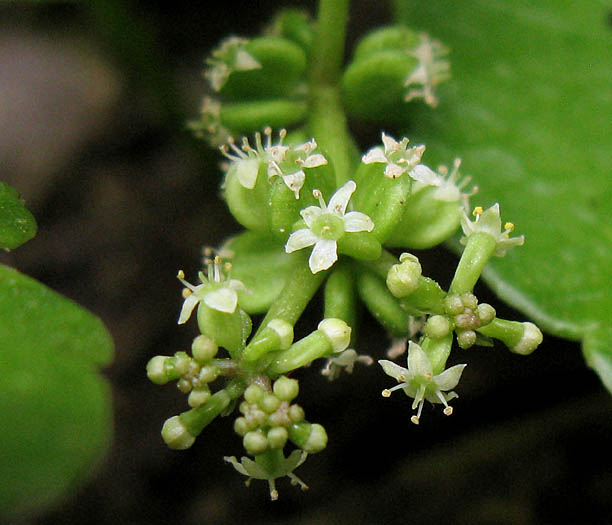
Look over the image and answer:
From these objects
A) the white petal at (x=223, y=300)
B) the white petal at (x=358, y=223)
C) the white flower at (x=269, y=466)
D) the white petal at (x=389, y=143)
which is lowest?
the white flower at (x=269, y=466)

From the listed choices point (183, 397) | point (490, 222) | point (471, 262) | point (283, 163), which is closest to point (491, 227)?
point (490, 222)

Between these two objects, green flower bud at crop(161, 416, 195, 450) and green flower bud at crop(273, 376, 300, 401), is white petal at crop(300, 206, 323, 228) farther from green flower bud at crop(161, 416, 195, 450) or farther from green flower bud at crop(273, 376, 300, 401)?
green flower bud at crop(161, 416, 195, 450)

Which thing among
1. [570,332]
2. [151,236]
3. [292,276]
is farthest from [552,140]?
[151,236]

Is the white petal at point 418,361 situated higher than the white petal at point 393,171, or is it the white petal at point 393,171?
the white petal at point 393,171

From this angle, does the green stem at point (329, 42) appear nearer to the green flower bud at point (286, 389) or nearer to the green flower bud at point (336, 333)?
the green flower bud at point (336, 333)

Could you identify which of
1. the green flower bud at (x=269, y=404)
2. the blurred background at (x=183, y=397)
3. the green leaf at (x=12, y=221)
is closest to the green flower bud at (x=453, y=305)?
the green flower bud at (x=269, y=404)

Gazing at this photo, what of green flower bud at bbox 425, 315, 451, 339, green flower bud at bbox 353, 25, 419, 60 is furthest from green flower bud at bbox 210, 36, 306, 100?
green flower bud at bbox 425, 315, 451, 339

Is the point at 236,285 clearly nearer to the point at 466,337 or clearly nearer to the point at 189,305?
the point at 189,305
